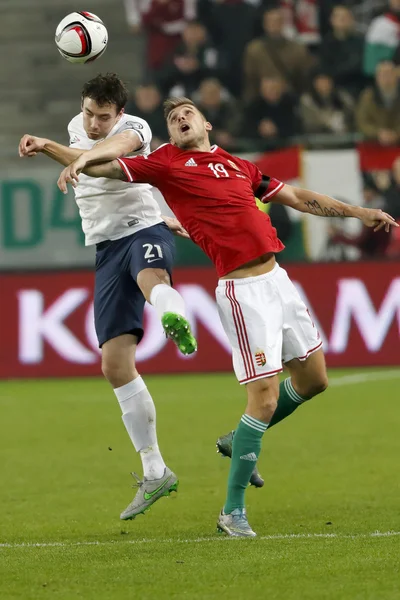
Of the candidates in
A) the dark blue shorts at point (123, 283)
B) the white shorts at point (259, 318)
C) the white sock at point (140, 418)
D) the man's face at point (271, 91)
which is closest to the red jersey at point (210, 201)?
the white shorts at point (259, 318)

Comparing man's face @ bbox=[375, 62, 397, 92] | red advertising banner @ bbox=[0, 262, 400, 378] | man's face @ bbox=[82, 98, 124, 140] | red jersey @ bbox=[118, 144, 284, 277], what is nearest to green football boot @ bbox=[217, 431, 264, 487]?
red jersey @ bbox=[118, 144, 284, 277]

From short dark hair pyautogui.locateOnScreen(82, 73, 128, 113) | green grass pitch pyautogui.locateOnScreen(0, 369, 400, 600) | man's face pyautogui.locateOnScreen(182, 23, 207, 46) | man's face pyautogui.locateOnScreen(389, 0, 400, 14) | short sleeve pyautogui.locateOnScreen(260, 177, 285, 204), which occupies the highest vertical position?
man's face pyautogui.locateOnScreen(389, 0, 400, 14)

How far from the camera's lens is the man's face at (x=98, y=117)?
673cm

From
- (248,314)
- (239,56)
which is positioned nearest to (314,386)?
(248,314)

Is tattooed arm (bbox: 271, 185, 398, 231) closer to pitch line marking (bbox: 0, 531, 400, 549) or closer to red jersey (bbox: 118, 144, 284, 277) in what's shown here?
red jersey (bbox: 118, 144, 284, 277)

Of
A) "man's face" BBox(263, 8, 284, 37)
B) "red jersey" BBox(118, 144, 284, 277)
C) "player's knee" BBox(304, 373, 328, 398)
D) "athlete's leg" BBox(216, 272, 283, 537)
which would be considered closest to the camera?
"athlete's leg" BBox(216, 272, 283, 537)

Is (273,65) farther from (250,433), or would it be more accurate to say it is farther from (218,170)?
(250,433)

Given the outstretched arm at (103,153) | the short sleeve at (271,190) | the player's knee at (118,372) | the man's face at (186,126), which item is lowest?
the player's knee at (118,372)

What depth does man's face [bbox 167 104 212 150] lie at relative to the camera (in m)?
6.21

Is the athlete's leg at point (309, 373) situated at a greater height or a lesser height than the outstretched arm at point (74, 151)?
lesser

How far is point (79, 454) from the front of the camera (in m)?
9.23

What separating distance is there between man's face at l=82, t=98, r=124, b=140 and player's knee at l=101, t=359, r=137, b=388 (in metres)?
1.27

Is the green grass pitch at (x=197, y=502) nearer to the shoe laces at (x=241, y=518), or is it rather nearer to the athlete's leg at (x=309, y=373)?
the shoe laces at (x=241, y=518)

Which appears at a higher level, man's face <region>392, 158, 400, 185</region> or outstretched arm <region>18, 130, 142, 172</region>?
outstretched arm <region>18, 130, 142, 172</region>
